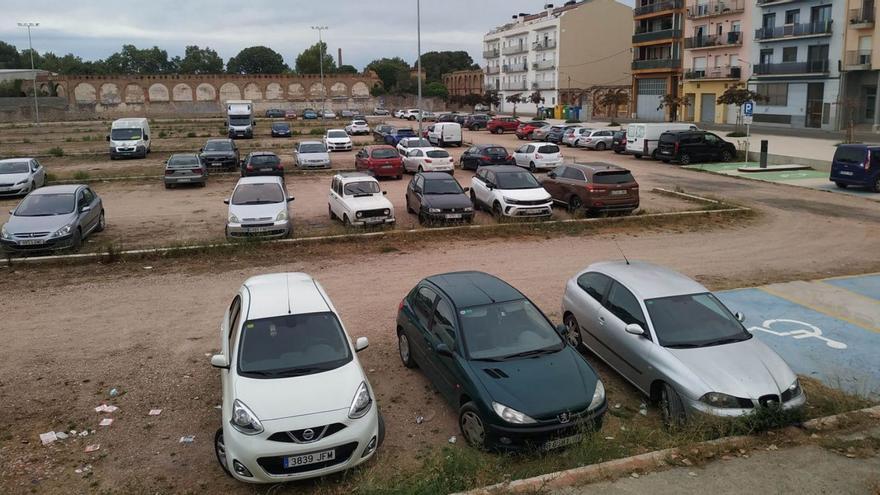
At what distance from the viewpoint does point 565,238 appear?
59.1 ft

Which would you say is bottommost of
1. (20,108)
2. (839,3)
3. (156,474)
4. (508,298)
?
(156,474)

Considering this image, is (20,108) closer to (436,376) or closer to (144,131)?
(144,131)

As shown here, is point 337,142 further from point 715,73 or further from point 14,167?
point 715,73

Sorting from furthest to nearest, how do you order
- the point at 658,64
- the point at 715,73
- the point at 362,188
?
1. the point at 658,64
2. the point at 715,73
3. the point at 362,188

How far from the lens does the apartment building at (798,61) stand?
51.3 m

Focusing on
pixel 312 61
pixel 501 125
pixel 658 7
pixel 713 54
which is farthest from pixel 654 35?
pixel 312 61

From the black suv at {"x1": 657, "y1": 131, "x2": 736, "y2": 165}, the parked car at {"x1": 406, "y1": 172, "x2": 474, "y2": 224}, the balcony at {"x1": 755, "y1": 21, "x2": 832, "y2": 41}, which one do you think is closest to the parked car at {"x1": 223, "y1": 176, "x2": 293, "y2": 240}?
the parked car at {"x1": 406, "y1": 172, "x2": 474, "y2": 224}

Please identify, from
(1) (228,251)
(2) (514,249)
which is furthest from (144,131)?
(2) (514,249)

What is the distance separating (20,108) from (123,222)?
79159mm

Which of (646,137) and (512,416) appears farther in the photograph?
(646,137)

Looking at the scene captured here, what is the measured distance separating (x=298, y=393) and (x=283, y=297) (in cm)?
171

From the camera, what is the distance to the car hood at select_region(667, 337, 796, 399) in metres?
7.57

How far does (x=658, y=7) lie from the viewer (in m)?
69.8

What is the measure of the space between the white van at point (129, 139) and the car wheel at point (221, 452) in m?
34.9
